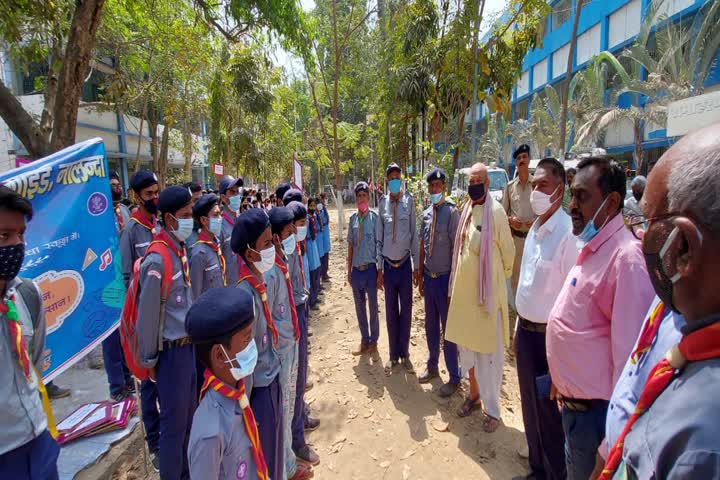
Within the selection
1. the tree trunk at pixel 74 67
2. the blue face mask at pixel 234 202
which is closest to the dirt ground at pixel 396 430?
the blue face mask at pixel 234 202

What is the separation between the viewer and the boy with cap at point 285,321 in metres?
2.75

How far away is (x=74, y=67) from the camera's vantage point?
3.40 m

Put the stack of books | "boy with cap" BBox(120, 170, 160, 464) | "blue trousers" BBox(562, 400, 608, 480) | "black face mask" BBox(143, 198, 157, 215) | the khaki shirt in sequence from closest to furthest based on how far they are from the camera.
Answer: "blue trousers" BBox(562, 400, 608, 480) → the stack of books → "boy with cap" BBox(120, 170, 160, 464) → "black face mask" BBox(143, 198, 157, 215) → the khaki shirt

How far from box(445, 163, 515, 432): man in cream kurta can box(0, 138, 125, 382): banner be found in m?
3.02

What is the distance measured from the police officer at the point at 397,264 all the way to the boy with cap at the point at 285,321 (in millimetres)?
1937

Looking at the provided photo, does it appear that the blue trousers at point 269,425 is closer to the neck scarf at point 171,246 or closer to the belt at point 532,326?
the neck scarf at point 171,246

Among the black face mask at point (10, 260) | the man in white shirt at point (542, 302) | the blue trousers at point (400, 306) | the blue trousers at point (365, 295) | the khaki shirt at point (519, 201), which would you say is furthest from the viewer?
the blue trousers at point (365, 295)

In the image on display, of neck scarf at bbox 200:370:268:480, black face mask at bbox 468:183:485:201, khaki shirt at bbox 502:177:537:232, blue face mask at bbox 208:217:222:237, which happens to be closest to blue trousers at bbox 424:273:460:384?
black face mask at bbox 468:183:485:201

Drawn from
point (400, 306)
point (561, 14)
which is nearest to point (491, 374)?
point (400, 306)

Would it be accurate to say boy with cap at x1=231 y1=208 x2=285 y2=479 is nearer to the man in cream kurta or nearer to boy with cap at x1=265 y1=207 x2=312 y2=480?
boy with cap at x1=265 y1=207 x2=312 y2=480

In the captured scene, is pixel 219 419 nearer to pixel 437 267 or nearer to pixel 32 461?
pixel 32 461

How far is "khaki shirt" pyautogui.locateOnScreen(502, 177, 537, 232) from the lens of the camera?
4.98m

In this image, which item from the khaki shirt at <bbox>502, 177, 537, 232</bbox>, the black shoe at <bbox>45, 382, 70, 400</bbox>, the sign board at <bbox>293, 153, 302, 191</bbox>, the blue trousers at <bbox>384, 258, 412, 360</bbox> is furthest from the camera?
the sign board at <bbox>293, 153, 302, 191</bbox>

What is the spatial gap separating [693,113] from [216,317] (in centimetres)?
563
